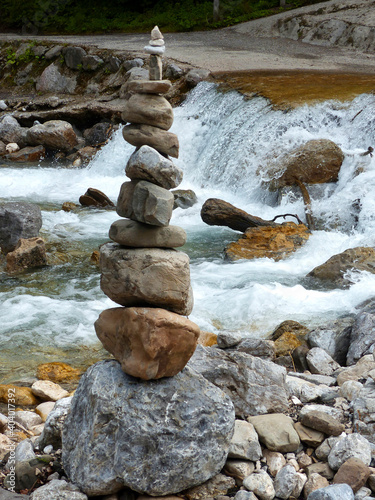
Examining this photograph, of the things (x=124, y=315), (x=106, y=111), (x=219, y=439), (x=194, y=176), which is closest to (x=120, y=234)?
(x=124, y=315)

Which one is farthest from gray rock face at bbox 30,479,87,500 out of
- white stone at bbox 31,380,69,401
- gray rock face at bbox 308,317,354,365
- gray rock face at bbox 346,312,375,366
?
gray rock face at bbox 308,317,354,365

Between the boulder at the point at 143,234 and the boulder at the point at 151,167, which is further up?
the boulder at the point at 151,167

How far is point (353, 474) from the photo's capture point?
393cm

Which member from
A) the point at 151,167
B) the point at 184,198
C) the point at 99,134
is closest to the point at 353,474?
the point at 151,167

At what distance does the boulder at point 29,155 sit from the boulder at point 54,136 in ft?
0.95

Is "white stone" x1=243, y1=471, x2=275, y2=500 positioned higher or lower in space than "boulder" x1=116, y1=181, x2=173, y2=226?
lower

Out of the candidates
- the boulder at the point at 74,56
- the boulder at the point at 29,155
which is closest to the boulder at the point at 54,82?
the boulder at the point at 74,56

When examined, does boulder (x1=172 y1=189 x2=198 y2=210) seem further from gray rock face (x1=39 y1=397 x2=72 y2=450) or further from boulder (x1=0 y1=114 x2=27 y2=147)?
gray rock face (x1=39 y1=397 x2=72 y2=450)

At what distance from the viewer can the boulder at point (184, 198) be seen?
12992mm

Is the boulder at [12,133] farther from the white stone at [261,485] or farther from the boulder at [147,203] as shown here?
the white stone at [261,485]

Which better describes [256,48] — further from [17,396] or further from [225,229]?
[17,396]

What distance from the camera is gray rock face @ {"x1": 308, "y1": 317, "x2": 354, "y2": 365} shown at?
261 inches

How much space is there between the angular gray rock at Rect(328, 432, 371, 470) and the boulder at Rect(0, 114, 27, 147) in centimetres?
1614

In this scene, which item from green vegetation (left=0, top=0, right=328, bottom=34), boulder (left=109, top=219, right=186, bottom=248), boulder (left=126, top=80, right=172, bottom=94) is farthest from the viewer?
green vegetation (left=0, top=0, right=328, bottom=34)
